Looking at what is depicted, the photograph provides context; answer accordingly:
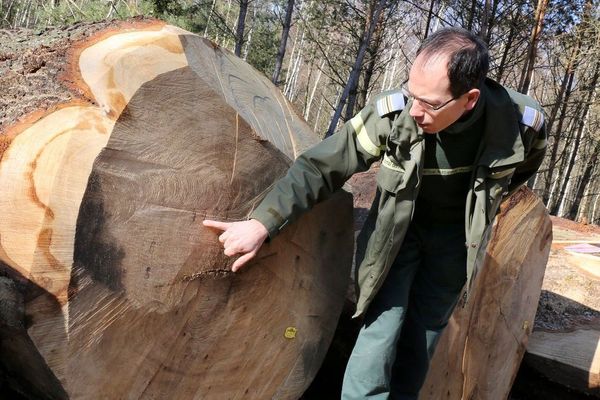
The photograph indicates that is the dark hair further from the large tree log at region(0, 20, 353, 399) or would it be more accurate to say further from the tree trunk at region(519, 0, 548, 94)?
the tree trunk at region(519, 0, 548, 94)

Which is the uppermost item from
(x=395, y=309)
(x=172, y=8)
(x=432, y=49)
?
(x=172, y=8)

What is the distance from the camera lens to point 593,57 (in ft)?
40.8

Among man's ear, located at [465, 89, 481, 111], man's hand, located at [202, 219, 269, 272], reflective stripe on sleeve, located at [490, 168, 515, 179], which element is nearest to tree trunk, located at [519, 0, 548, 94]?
reflective stripe on sleeve, located at [490, 168, 515, 179]

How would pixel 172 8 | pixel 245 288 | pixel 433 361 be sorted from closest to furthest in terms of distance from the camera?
1. pixel 245 288
2. pixel 433 361
3. pixel 172 8

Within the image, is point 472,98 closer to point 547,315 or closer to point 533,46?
point 547,315

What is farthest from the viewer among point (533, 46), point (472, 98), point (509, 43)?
point (509, 43)

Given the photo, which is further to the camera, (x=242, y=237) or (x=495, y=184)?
(x=495, y=184)

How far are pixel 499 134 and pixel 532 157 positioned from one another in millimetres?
414

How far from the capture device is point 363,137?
1.85 m

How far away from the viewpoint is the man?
1690 mm

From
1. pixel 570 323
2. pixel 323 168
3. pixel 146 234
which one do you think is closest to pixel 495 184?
pixel 323 168

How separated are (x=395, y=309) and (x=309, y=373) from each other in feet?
1.28

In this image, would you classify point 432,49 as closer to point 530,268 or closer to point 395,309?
point 395,309

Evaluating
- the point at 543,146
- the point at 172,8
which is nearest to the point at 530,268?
the point at 543,146
